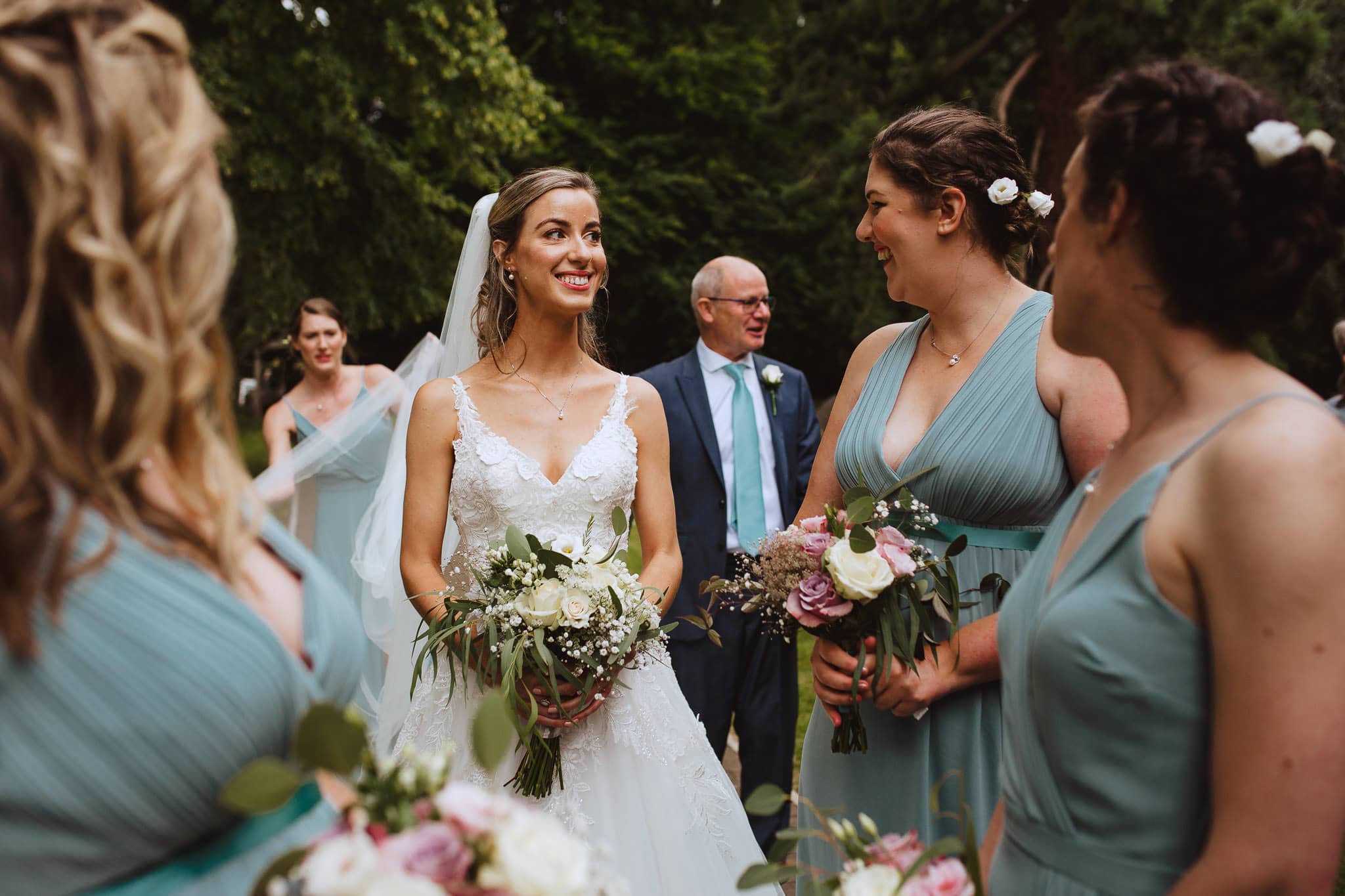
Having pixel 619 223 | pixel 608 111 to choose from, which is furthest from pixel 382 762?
pixel 608 111

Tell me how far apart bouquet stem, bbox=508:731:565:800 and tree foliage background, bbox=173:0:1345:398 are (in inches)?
400

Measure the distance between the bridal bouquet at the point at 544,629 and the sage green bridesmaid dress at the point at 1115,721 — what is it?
1546 mm

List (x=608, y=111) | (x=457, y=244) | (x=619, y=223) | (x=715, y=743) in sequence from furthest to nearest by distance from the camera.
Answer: (x=608, y=111) < (x=619, y=223) < (x=457, y=244) < (x=715, y=743)

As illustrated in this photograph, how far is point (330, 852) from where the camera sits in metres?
1.22

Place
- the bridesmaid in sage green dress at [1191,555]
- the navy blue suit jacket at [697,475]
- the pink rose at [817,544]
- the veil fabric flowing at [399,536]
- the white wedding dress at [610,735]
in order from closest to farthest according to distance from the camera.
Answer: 1. the bridesmaid in sage green dress at [1191,555]
2. the pink rose at [817,544]
3. the white wedding dress at [610,735]
4. the veil fabric flowing at [399,536]
5. the navy blue suit jacket at [697,475]

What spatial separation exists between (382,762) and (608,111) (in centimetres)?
2225

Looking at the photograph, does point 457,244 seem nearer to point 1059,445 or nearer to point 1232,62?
point 1232,62

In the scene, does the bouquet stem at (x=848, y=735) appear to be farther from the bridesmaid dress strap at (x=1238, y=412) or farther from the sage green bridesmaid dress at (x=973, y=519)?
the bridesmaid dress strap at (x=1238, y=412)

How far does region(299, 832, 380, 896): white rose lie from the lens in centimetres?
120

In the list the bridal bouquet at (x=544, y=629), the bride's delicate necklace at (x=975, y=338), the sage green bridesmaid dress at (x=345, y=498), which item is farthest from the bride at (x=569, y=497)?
the sage green bridesmaid dress at (x=345, y=498)

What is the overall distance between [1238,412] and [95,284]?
1550 millimetres

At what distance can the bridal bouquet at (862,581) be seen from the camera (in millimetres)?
2623

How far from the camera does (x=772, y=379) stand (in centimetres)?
633

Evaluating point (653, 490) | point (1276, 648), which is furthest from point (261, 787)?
point (653, 490)
